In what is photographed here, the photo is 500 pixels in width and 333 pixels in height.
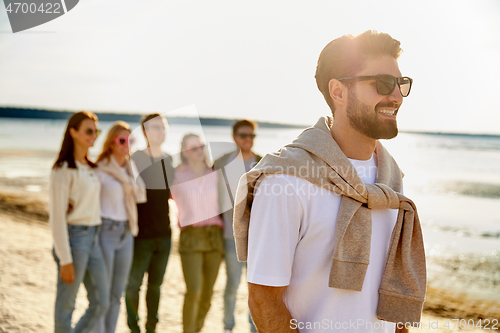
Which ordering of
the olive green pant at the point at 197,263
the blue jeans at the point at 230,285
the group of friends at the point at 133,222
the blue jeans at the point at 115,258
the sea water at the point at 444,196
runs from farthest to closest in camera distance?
the sea water at the point at 444,196
the blue jeans at the point at 230,285
the olive green pant at the point at 197,263
the blue jeans at the point at 115,258
the group of friends at the point at 133,222

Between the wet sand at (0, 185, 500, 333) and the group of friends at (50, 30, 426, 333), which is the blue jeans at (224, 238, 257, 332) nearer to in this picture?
the wet sand at (0, 185, 500, 333)

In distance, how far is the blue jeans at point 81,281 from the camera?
3562 millimetres

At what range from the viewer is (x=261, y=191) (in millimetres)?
1627

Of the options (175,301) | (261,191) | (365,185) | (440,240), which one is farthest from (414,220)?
(440,240)

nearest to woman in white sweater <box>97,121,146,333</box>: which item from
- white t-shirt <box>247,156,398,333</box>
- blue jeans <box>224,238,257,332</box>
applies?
blue jeans <box>224,238,257,332</box>

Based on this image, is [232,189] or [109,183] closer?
[109,183]

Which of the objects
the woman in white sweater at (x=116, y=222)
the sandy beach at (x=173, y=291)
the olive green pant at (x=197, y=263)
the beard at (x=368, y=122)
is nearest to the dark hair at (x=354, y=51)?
the beard at (x=368, y=122)

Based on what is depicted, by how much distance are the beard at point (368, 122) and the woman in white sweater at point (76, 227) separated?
268 centimetres

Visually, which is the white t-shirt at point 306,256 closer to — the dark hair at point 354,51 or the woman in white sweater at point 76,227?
the dark hair at point 354,51

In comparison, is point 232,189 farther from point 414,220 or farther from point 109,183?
point 414,220

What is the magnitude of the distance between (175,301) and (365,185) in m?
4.94

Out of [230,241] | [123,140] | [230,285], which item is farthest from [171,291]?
[123,140]

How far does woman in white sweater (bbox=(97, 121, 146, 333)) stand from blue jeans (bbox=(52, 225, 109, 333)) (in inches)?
6.6

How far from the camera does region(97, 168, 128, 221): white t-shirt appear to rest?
13.6 feet
